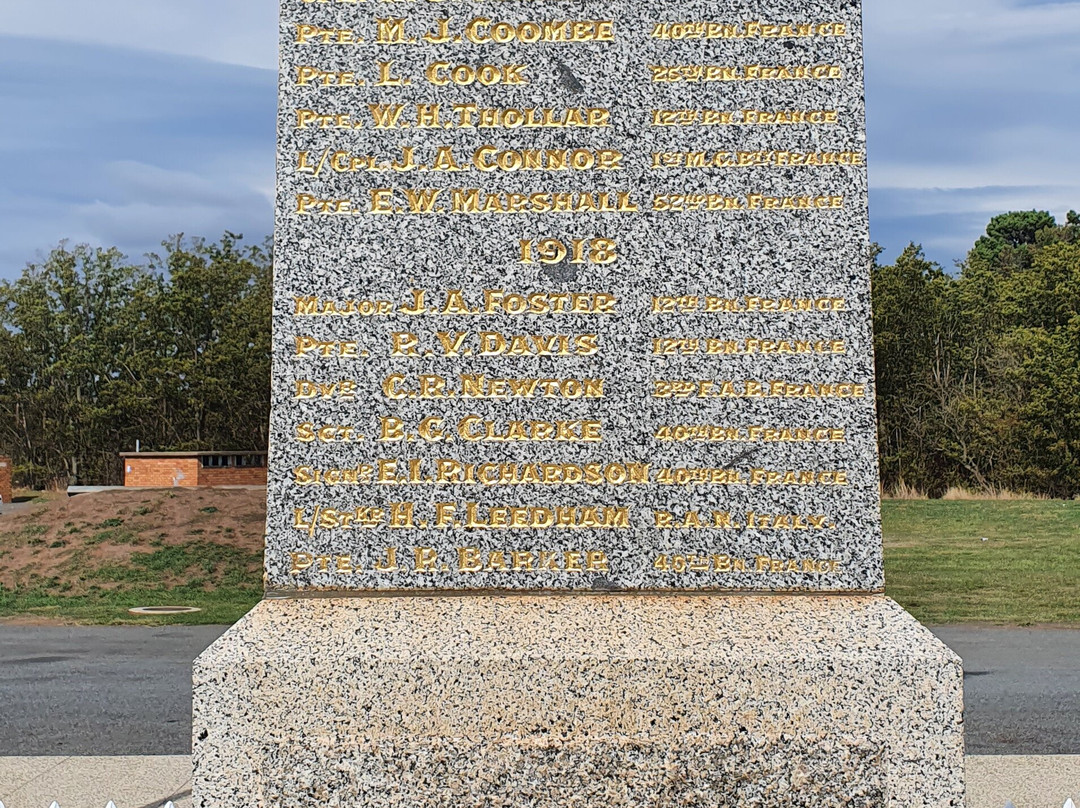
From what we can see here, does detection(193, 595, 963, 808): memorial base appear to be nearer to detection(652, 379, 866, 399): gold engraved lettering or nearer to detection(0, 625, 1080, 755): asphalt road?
detection(652, 379, 866, 399): gold engraved lettering

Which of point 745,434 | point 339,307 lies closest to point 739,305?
point 745,434

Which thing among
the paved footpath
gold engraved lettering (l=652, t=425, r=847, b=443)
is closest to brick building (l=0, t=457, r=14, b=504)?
the paved footpath

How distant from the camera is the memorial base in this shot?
10.3ft

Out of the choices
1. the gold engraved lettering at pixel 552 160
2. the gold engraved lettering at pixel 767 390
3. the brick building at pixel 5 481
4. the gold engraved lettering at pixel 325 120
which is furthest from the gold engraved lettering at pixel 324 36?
the brick building at pixel 5 481

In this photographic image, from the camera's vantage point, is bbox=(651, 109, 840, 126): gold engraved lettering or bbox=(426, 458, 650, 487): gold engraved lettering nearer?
bbox=(426, 458, 650, 487): gold engraved lettering

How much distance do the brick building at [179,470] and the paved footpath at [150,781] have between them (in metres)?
26.3

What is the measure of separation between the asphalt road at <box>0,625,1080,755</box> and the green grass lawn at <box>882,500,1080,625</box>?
1.67 metres

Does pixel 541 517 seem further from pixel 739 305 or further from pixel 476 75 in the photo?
pixel 476 75

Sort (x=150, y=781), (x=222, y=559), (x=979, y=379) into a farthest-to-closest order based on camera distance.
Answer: (x=979, y=379), (x=222, y=559), (x=150, y=781)

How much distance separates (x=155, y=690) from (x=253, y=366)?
104 ft

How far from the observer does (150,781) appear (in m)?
4.66

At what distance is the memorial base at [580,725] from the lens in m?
3.12

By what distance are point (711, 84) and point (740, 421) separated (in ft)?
3.83

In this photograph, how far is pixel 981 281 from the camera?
36.8 meters
